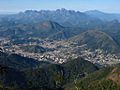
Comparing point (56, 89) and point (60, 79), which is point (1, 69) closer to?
point (60, 79)

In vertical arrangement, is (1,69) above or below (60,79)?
above

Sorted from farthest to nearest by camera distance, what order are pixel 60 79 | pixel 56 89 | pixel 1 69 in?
1. pixel 56 89
2. pixel 60 79
3. pixel 1 69

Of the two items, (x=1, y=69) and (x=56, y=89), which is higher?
(x=1, y=69)

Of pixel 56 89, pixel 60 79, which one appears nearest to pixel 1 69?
pixel 60 79

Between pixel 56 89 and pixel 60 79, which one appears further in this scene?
pixel 56 89

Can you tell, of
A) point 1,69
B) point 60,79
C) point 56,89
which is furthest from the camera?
point 56,89

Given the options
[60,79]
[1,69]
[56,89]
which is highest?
[1,69]

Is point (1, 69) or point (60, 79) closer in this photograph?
point (1, 69)

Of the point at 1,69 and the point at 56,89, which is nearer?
the point at 1,69
